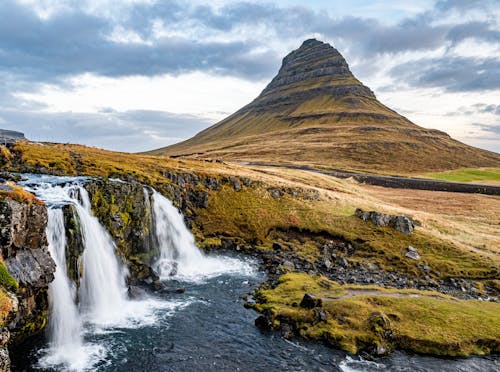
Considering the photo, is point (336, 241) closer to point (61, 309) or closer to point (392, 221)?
point (392, 221)

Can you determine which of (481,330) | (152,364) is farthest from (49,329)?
(481,330)

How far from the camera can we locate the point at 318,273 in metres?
36.8

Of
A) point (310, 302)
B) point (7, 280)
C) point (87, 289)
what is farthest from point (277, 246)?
point (7, 280)

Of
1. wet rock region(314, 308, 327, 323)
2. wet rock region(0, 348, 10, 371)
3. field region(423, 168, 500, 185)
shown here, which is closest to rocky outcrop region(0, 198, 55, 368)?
wet rock region(0, 348, 10, 371)

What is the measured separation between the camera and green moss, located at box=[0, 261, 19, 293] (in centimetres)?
1720

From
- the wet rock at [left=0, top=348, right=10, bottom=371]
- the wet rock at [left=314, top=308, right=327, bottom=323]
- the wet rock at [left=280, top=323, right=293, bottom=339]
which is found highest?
the wet rock at [left=0, top=348, right=10, bottom=371]

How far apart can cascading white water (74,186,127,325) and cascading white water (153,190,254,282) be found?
6.52 metres

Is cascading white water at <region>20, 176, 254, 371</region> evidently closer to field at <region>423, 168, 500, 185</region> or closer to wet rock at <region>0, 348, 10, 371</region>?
wet rock at <region>0, 348, 10, 371</region>

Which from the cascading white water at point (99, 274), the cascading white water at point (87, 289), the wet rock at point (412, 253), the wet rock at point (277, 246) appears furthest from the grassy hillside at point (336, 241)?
the cascading white water at point (99, 274)

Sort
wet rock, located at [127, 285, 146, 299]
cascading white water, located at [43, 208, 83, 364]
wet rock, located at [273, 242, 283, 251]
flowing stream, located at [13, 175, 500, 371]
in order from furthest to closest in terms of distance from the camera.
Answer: wet rock, located at [273, 242, 283, 251] → wet rock, located at [127, 285, 146, 299] → cascading white water, located at [43, 208, 83, 364] → flowing stream, located at [13, 175, 500, 371]

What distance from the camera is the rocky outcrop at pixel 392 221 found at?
49.2 meters

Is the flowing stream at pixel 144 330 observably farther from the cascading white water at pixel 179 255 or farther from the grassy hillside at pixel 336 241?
the cascading white water at pixel 179 255

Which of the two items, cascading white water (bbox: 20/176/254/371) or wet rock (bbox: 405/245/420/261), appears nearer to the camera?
cascading white water (bbox: 20/176/254/371)

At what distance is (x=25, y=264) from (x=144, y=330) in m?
9.17
